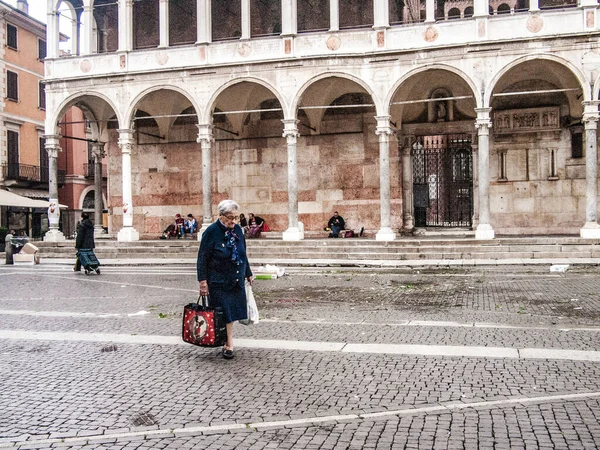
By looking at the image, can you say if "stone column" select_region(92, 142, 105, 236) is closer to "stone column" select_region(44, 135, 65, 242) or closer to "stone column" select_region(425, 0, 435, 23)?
"stone column" select_region(44, 135, 65, 242)

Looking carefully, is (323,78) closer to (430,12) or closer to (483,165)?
(430,12)

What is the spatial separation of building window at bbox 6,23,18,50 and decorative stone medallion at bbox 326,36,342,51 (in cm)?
2264

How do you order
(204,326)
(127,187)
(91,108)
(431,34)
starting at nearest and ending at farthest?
1. (204,326)
2. (431,34)
3. (127,187)
4. (91,108)

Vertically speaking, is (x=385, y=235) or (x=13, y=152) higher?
(x=13, y=152)

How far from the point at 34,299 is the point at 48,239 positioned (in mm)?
13622

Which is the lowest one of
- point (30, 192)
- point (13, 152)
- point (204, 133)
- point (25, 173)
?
point (30, 192)

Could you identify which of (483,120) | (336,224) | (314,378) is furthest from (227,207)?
(336,224)

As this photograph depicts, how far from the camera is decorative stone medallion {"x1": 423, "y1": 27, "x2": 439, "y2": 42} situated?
69.3ft

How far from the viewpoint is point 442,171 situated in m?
25.8

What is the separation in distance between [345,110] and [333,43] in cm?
414

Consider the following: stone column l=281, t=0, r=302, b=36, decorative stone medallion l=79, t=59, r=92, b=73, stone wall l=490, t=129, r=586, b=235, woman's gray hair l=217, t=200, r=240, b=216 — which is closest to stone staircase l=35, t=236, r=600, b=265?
stone wall l=490, t=129, r=586, b=235

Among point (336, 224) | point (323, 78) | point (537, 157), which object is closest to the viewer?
point (323, 78)

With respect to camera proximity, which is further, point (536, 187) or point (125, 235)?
point (125, 235)

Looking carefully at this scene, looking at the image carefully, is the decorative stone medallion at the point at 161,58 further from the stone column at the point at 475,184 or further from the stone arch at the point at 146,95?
the stone column at the point at 475,184
